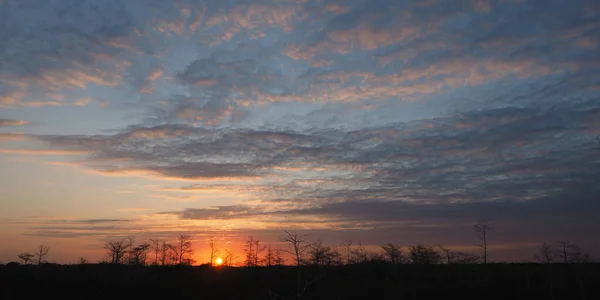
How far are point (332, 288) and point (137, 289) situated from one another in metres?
26.9

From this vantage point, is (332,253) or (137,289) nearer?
(137,289)

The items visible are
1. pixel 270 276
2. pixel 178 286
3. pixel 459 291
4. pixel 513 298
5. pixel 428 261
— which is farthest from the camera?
pixel 428 261

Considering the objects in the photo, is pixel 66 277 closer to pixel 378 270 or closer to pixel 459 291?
pixel 378 270

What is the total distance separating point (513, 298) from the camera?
58.3 metres

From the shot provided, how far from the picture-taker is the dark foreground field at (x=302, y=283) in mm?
60469

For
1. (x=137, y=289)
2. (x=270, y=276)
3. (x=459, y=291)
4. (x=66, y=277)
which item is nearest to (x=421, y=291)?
(x=459, y=291)

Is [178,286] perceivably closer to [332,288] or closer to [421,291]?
[332,288]

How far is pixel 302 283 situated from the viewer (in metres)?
68.1

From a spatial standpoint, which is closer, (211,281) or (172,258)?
(211,281)

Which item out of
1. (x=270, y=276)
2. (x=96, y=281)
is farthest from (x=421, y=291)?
(x=96, y=281)

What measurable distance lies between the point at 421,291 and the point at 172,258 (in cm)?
5312

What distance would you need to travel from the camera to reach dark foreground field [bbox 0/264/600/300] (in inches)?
2381

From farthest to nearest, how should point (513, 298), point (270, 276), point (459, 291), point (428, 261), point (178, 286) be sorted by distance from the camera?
point (428, 261) → point (270, 276) → point (178, 286) → point (459, 291) → point (513, 298)

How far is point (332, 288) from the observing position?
65.7m
